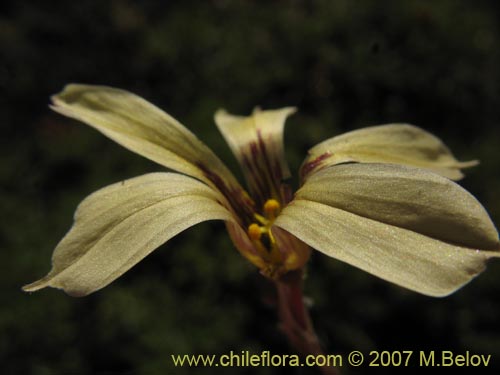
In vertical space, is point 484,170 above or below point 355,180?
below

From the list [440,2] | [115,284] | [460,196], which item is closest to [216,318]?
[115,284]

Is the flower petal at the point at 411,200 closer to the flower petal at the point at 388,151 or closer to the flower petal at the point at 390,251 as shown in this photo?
the flower petal at the point at 390,251

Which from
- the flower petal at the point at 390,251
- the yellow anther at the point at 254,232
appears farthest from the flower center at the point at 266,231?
the flower petal at the point at 390,251

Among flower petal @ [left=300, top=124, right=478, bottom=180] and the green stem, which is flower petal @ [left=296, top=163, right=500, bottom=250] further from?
the green stem

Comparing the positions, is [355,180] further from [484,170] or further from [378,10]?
[378,10]

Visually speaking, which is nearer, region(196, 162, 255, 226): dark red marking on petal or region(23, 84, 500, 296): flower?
region(23, 84, 500, 296): flower

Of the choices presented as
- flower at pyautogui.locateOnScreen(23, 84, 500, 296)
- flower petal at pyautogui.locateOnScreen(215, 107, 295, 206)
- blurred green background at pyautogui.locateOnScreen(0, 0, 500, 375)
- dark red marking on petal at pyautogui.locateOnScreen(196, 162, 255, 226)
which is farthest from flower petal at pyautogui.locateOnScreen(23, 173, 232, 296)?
blurred green background at pyautogui.locateOnScreen(0, 0, 500, 375)

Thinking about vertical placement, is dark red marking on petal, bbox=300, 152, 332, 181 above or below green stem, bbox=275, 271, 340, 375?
above
